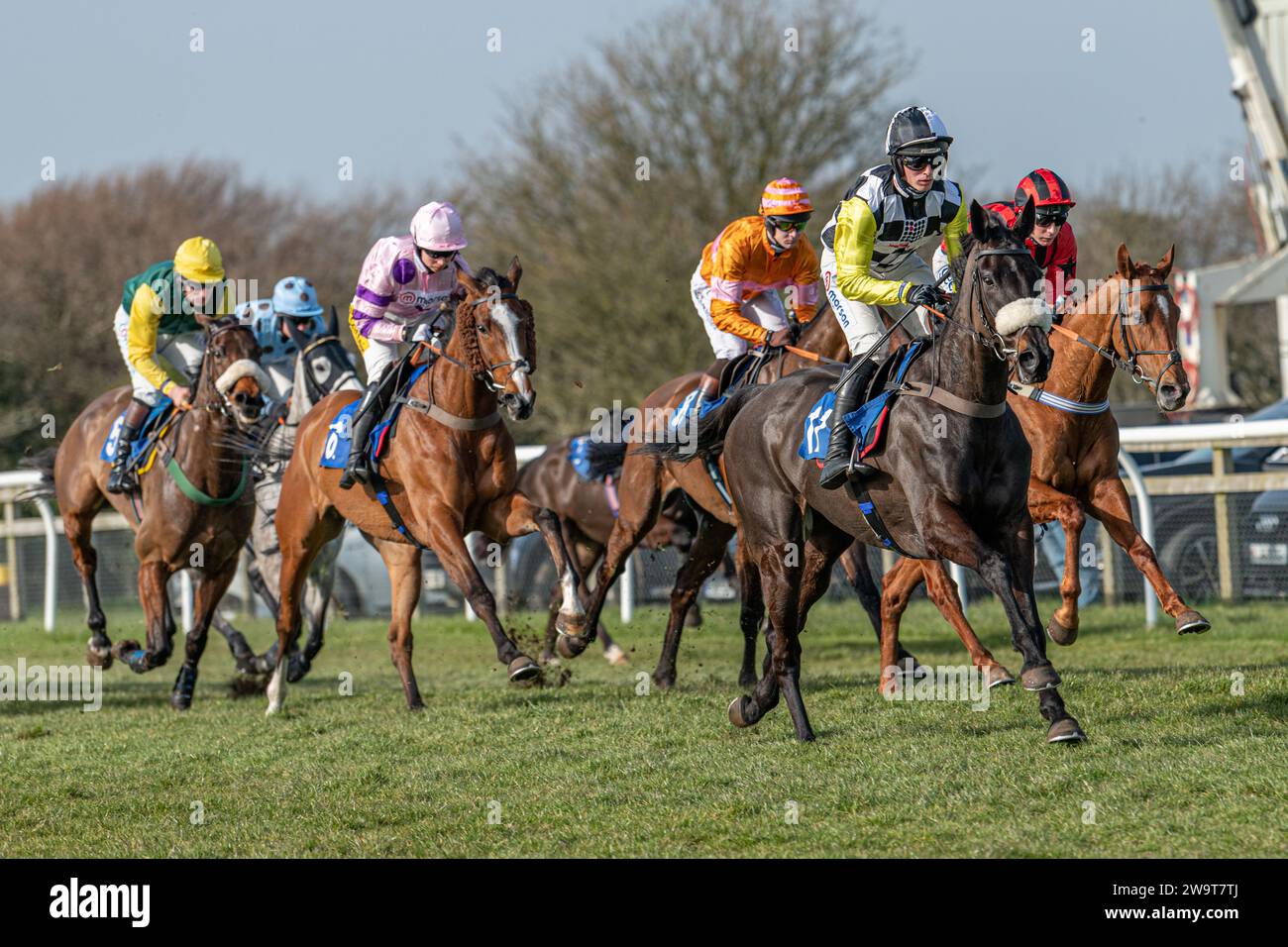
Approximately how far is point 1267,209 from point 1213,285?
2959 mm

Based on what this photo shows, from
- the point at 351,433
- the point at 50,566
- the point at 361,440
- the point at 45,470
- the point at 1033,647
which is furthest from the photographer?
the point at 50,566

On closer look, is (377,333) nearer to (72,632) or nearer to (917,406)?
(917,406)

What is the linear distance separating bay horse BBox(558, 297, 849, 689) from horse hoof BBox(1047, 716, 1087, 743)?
2934 mm

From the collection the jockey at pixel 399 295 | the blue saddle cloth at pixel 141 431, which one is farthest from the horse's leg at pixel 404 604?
the blue saddle cloth at pixel 141 431

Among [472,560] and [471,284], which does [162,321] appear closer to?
[471,284]

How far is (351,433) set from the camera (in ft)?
28.6

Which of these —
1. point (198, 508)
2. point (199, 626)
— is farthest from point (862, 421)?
point (199, 626)

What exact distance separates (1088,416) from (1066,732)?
8.25 feet

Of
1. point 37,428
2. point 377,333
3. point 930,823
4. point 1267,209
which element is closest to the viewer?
point 930,823

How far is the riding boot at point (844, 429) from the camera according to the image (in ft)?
21.5

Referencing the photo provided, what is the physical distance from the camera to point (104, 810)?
6316 millimetres

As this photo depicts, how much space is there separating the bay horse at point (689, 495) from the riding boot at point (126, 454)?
2.87 meters
